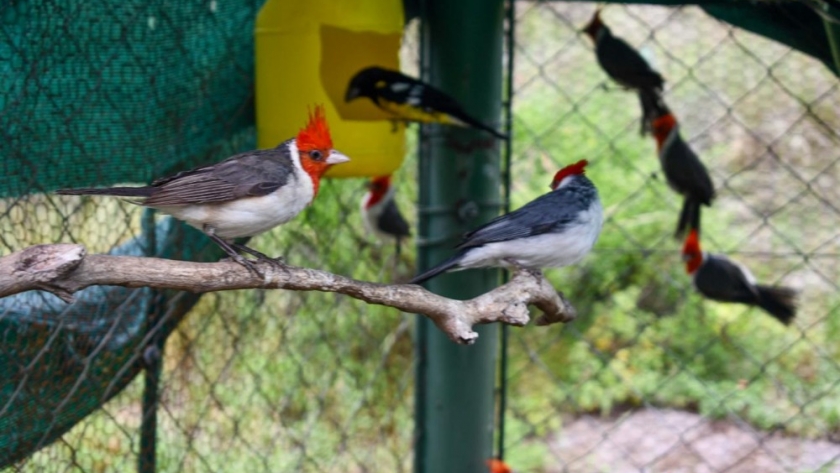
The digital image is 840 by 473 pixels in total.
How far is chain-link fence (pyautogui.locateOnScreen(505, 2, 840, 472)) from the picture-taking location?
14.0 feet

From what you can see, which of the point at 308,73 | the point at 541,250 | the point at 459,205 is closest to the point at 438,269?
the point at 541,250

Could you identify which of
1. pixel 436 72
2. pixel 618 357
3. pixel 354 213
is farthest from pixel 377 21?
pixel 618 357

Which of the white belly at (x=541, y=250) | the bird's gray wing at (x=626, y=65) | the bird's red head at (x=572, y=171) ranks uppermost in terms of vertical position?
the bird's gray wing at (x=626, y=65)

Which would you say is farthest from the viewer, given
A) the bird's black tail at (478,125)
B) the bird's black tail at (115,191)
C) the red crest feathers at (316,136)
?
the bird's black tail at (478,125)

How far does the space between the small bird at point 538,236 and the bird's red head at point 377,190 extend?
2138mm

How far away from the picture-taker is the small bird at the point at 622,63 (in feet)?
12.4

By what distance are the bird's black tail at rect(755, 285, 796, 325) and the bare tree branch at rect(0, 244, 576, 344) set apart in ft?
6.40

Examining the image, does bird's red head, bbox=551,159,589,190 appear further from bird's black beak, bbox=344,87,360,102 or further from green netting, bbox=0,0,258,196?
green netting, bbox=0,0,258,196

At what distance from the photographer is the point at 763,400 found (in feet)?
14.1

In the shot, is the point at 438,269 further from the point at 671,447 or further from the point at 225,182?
the point at 671,447

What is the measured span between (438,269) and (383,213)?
7.79 ft

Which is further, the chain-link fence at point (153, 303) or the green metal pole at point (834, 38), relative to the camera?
the green metal pole at point (834, 38)

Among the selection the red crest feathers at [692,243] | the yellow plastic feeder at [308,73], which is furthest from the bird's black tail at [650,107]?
the yellow plastic feeder at [308,73]

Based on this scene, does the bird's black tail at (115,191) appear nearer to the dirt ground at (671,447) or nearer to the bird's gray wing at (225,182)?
the bird's gray wing at (225,182)
